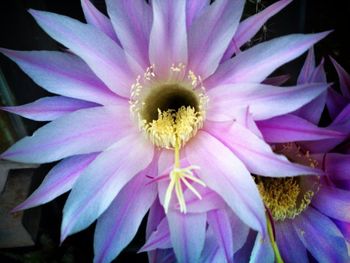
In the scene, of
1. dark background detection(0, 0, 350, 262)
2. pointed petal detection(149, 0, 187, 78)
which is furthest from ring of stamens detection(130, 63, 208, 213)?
dark background detection(0, 0, 350, 262)

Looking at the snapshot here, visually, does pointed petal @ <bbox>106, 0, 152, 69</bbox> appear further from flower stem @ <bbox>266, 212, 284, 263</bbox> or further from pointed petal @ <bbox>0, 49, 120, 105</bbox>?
flower stem @ <bbox>266, 212, 284, 263</bbox>

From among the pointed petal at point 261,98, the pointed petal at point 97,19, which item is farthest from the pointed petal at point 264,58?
the pointed petal at point 97,19

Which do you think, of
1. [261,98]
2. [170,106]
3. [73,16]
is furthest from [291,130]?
[73,16]

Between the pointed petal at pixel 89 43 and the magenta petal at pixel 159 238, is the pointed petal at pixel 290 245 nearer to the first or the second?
the magenta petal at pixel 159 238

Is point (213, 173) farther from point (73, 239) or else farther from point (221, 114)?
point (73, 239)

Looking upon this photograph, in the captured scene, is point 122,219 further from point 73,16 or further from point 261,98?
point 73,16
